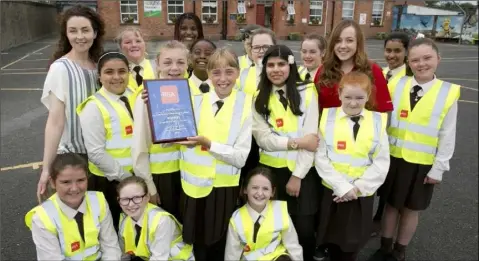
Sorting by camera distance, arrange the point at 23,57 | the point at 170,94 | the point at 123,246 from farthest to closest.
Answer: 1. the point at 23,57
2. the point at 123,246
3. the point at 170,94

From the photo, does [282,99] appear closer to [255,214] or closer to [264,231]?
[255,214]

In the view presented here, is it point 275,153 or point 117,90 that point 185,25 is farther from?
point 275,153

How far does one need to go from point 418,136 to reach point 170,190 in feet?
6.74

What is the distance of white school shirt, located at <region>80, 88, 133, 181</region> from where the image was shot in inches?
108

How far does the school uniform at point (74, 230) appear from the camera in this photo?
8.65ft

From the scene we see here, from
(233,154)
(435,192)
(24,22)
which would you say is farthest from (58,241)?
(24,22)

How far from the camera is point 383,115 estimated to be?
2838 millimetres

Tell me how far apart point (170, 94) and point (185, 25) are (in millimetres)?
1564

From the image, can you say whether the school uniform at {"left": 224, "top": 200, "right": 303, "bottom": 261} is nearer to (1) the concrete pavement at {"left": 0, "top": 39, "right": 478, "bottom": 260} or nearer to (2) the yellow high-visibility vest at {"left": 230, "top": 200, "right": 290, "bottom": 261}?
(2) the yellow high-visibility vest at {"left": 230, "top": 200, "right": 290, "bottom": 261}

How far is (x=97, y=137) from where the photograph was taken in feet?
9.12

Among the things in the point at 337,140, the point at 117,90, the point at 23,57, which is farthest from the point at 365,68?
the point at 23,57

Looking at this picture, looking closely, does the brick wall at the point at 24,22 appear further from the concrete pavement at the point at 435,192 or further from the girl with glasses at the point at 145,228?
the girl with glasses at the point at 145,228

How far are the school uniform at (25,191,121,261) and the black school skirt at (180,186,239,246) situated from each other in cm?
59

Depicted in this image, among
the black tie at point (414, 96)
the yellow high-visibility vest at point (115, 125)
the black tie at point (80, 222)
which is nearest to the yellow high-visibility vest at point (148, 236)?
the black tie at point (80, 222)
